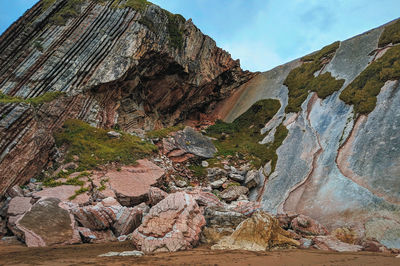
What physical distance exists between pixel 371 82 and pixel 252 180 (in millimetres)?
11846

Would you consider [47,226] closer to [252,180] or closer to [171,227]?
[171,227]

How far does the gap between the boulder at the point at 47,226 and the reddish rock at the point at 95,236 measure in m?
0.23

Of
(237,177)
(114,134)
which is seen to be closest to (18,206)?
(114,134)

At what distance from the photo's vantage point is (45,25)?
26.0m

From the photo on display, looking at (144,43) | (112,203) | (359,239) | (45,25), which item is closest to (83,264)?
(112,203)

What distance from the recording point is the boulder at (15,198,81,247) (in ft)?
26.4

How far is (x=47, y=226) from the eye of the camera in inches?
333

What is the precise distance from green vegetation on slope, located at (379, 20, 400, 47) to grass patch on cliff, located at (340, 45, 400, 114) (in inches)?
101

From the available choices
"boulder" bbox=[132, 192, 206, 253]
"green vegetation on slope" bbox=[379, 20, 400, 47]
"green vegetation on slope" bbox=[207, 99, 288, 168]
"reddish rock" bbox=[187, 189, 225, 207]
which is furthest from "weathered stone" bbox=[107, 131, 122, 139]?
"green vegetation on slope" bbox=[379, 20, 400, 47]

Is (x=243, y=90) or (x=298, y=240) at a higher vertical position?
(x=243, y=90)

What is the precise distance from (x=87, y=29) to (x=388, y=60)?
91.6ft

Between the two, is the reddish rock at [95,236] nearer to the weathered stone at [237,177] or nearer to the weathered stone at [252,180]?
Answer: the weathered stone at [252,180]

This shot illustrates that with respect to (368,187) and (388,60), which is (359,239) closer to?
(368,187)

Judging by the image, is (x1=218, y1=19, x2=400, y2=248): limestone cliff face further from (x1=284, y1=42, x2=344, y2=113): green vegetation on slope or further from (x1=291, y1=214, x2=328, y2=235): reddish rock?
(x1=291, y1=214, x2=328, y2=235): reddish rock
